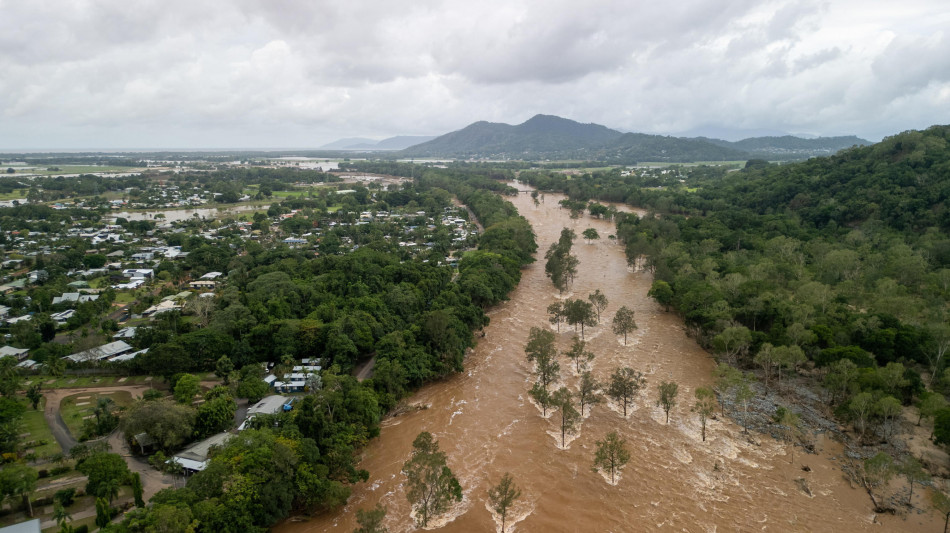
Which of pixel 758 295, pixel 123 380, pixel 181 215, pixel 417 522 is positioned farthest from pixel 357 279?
pixel 181 215

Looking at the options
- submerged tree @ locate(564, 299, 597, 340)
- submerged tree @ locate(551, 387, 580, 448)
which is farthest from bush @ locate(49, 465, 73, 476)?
submerged tree @ locate(564, 299, 597, 340)

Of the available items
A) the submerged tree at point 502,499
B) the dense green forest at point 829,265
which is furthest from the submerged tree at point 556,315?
the submerged tree at point 502,499

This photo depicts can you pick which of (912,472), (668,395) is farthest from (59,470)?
(912,472)

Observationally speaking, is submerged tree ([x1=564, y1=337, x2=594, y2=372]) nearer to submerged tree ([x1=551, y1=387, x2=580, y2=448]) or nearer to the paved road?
submerged tree ([x1=551, y1=387, x2=580, y2=448])

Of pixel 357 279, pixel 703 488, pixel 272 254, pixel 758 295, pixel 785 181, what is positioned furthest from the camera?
pixel 785 181

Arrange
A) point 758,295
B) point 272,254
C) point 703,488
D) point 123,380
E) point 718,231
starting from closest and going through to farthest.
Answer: point 703,488, point 123,380, point 758,295, point 272,254, point 718,231

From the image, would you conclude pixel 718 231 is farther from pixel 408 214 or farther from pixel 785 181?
pixel 408 214
